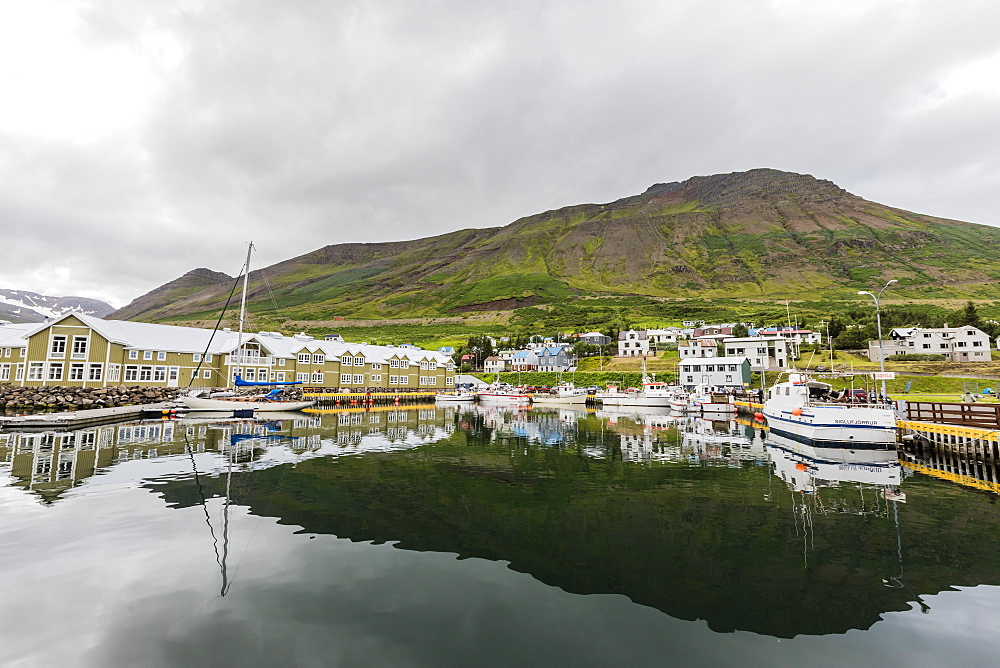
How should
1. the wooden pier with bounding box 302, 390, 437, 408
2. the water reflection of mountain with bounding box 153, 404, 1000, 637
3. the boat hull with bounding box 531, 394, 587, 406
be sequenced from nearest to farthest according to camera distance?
the water reflection of mountain with bounding box 153, 404, 1000, 637
the wooden pier with bounding box 302, 390, 437, 408
the boat hull with bounding box 531, 394, 587, 406

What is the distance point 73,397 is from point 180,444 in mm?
28860

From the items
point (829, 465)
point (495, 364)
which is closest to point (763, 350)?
point (495, 364)

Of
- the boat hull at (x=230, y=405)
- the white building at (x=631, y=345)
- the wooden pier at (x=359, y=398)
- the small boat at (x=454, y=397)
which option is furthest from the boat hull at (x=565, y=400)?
the boat hull at (x=230, y=405)

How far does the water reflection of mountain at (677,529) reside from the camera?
27.4 ft

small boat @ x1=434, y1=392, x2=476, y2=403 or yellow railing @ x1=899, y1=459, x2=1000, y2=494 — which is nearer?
yellow railing @ x1=899, y1=459, x2=1000, y2=494

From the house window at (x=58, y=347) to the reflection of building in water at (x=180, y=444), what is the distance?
22891 millimetres

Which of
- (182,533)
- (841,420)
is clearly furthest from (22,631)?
(841,420)

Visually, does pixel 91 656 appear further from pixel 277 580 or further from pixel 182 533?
pixel 182 533

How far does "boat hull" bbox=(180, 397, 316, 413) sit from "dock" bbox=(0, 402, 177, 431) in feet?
9.80

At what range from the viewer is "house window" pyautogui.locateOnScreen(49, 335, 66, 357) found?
50.2m

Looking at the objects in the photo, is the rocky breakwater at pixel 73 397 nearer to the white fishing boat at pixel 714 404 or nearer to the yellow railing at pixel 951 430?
the white fishing boat at pixel 714 404

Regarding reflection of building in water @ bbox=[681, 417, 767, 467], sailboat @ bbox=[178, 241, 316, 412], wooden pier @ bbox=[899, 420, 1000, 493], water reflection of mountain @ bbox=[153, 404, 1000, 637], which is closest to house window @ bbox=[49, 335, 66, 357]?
sailboat @ bbox=[178, 241, 316, 412]

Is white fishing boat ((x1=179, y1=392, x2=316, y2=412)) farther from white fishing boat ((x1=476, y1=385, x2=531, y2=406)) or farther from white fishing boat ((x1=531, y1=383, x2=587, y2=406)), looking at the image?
white fishing boat ((x1=531, y1=383, x2=587, y2=406))

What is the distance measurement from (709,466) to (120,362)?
6138 cm
